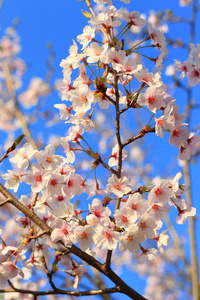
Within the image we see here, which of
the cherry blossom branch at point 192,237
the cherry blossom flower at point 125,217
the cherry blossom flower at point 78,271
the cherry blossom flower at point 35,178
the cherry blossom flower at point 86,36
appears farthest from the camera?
the cherry blossom branch at point 192,237

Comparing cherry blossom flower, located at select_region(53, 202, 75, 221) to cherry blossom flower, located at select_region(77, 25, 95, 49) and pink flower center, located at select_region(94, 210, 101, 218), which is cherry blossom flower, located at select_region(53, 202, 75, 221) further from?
cherry blossom flower, located at select_region(77, 25, 95, 49)

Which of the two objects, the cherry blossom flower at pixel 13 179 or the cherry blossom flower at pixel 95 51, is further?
the cherry blossom flower at pixel 13 179

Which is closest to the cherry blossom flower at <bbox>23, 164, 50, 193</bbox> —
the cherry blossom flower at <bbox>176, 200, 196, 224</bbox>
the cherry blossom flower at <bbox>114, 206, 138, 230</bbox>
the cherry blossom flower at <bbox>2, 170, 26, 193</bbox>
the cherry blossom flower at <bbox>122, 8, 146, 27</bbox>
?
the cherry blossom flower at <bbox>2, 170, 26, 193</bbox>

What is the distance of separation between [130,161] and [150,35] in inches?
216

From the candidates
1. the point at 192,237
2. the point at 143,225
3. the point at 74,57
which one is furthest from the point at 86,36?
the point at 192,237

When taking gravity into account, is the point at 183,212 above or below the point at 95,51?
below

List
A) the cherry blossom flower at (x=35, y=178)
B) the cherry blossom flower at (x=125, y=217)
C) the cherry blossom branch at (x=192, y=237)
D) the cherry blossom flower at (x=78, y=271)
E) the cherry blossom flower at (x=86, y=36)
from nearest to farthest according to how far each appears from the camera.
Answer: the cherry blossom flower at (x=125, y=217) < the cherry blossom flower at (x=35, y=178) < the cherry blossom flower at (x=86, y=36) < the cherry blossom flower at (x=78, y=271) < the cherry blossom branch at (x=192, y=237)

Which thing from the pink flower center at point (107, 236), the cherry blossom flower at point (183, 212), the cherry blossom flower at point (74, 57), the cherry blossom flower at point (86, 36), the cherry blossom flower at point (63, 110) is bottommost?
the pink flower center at point (107, 236)

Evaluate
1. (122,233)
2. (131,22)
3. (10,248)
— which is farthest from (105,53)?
(10,248)

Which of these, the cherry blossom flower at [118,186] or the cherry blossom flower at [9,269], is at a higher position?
the cherry blossom flower at [118,186]

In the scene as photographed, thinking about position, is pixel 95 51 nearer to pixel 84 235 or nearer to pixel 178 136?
pixel 178 136

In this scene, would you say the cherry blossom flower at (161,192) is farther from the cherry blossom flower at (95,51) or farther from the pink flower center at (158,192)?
the cherry blossom flower at (95,51)

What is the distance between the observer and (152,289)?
905 centimetres

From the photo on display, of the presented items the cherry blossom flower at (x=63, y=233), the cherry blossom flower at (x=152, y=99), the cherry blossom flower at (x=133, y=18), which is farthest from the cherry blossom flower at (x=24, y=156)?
the cherry blossom flower at (x=133, y=18)
